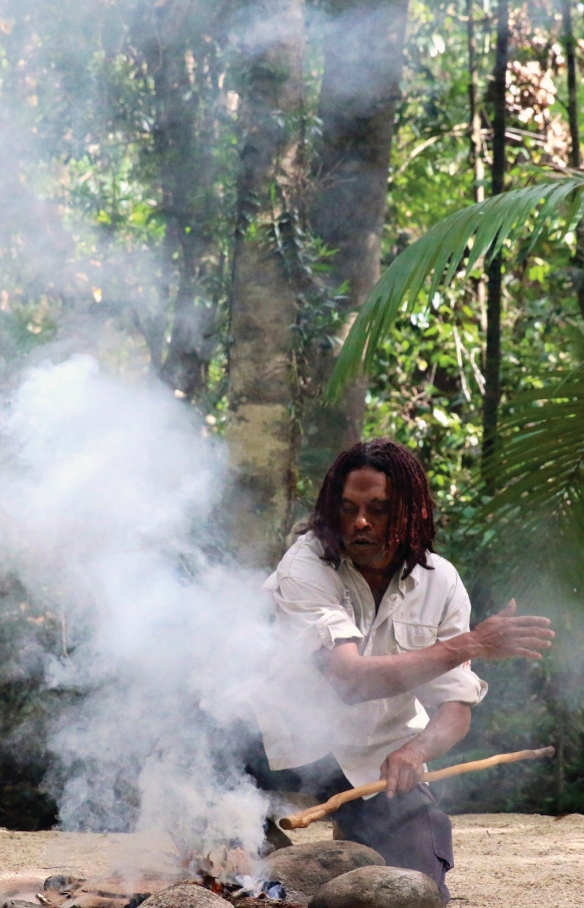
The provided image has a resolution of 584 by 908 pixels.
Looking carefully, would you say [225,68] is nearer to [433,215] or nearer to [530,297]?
[433,215]

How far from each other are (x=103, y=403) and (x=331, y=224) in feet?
7.06

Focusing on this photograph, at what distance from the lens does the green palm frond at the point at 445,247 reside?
3.73m

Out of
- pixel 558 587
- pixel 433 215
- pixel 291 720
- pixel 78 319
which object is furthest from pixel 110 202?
pixel 291 720

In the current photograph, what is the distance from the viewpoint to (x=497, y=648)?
242 cm

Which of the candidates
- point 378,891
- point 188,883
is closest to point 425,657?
point 378,891

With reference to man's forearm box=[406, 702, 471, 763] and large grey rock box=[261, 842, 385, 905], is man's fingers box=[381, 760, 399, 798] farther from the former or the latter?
large grey rock box=[261, 842, 385, 905]

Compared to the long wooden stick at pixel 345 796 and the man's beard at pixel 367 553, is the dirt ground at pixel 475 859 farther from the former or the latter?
the man's beard at pixel 367 553

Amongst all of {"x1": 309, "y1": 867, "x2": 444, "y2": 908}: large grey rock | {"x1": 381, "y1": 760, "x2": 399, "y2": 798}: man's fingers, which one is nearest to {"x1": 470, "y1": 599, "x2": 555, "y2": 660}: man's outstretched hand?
{"x1": 381, "y1": 760, "x2": 399, "y2": 798}: man's fingers

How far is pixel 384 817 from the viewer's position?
282 cm

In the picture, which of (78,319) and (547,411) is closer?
(547,411)

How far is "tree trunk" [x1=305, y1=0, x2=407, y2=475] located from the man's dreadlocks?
2.30 metres

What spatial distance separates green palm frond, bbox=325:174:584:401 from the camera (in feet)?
12.2

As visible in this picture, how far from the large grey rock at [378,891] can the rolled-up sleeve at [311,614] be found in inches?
21.9

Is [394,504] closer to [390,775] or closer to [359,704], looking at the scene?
[359,704]
